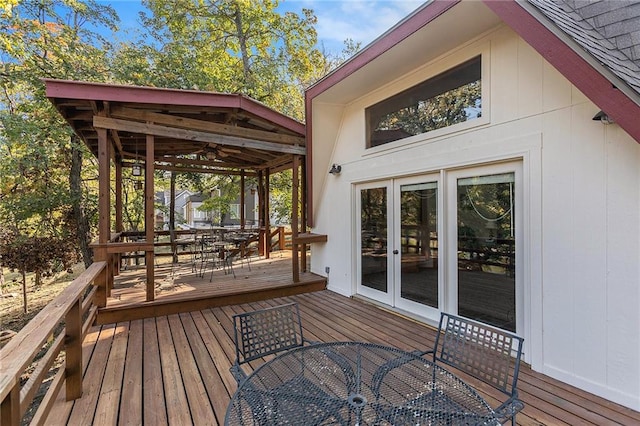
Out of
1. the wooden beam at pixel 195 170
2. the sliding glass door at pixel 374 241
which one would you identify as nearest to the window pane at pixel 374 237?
the sliding glass door at pixel 374 241

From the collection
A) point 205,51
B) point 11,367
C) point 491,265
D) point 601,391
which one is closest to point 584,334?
point 601,391

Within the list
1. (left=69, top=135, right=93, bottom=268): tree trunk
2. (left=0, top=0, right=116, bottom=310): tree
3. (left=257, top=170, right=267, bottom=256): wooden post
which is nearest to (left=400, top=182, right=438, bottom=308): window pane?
(left=257, top=170, right=267, bottom=256): wooden post

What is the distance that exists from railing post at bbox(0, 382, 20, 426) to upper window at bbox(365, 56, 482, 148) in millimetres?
4227

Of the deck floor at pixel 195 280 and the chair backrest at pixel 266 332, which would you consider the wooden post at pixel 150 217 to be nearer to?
the deck floor at pixel 195 280

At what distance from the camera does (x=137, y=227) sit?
35.9 feet

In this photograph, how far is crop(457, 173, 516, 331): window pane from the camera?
10.2 feet

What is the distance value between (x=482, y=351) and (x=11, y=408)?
8.22 ft

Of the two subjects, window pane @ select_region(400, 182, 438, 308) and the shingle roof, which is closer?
the shingle roof

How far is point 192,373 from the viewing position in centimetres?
276

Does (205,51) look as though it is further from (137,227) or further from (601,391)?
(601,391)

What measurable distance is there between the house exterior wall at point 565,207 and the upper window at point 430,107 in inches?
5.2

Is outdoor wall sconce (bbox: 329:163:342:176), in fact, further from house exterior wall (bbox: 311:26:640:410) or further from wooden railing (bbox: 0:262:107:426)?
wooden railing (bbox: 0:262:107:426)

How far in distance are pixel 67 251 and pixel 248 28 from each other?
9524mm

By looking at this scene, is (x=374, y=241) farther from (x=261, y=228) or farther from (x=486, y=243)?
(x=261, y=228)
